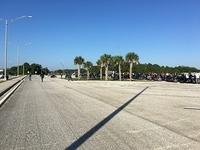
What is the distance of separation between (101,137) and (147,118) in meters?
4.64

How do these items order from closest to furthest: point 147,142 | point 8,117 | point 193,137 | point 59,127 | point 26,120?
1. point 147,142
2. point 193,137
3. point 59,127
4. point 26,120
5. point 8,117

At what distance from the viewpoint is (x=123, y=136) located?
34.8 ft

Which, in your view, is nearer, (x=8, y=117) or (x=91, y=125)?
(x=91, y=125)

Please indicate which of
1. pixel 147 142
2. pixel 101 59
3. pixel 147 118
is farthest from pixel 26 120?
pixel 101 59

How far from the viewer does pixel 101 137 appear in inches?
412

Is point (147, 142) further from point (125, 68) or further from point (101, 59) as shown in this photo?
point (125, 68)

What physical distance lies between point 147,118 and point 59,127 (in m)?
3.67

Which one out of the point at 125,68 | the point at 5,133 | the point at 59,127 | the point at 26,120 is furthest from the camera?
the point at 125,68

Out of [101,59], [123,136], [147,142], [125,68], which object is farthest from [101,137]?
[125,68]

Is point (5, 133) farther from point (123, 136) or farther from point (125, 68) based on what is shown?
point (125, 68)

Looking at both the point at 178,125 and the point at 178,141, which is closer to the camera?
the point at 178,141

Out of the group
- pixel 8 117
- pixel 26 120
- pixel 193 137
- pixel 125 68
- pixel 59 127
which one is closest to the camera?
pixel 193 137

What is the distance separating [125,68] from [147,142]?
150670 mm

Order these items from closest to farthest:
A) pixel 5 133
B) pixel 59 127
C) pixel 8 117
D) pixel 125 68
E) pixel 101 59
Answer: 1. pixel 5 133
2. pixel 59 127
3. pixel 8 117
4. pixel 101 59
5. pixel 125 68
